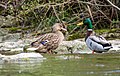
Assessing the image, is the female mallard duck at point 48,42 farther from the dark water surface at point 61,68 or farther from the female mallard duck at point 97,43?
the dark water surface at point 61,68

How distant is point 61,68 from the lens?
7.81 m

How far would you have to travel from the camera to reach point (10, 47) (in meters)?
12.2

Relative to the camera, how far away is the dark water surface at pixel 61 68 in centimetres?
712

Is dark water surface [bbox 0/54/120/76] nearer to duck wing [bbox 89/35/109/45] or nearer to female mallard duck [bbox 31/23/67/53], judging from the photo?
duck wing [bbox 89/35/109/45]

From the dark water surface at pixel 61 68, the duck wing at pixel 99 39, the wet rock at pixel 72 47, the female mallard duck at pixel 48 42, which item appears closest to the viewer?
the dark water surface at pixel 61 68

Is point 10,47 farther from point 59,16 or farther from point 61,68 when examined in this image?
point 61,68

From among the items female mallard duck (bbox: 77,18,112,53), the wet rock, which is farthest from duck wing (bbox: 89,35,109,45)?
the wet rock

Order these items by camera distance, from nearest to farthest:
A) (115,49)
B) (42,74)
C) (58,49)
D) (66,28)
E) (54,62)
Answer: (42,74), (54,62), (115,49), (58,49), (66,28)

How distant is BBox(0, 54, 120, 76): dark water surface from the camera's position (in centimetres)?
712

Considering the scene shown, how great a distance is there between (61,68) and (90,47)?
4226 millimetres

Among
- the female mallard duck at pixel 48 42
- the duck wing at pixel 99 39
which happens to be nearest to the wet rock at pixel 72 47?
the female mallard duck at pixel 48 42

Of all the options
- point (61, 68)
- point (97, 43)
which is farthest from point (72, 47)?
point (61, 68)

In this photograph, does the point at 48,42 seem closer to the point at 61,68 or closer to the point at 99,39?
the point at 99,39

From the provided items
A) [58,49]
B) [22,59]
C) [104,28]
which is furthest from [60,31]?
[22,59]
